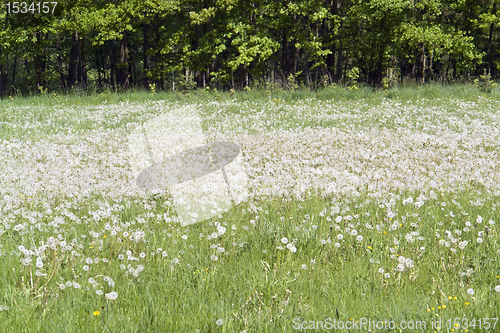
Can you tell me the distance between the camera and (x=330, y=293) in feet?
9.07

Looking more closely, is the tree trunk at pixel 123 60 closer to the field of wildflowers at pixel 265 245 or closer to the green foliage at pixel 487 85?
the green foliage at pixel 487 85

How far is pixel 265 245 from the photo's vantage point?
3562 millimetres

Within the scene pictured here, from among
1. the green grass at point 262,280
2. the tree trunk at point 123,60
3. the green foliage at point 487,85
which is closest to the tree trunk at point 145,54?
the tree trunk at point 123,60

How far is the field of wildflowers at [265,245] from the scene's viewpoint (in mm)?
2523

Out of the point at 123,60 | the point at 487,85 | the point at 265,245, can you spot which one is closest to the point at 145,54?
the point at 123,60

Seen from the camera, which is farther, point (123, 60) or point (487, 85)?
point (123, 60)

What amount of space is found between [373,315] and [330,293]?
393 millimetres

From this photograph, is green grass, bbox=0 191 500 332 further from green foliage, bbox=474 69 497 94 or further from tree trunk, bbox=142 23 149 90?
tree trunk, bbox=142 23 149 90

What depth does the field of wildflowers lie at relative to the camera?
2523mm

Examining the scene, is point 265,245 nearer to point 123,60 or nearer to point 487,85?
point 487,85

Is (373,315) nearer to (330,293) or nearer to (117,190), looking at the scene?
(330,293)

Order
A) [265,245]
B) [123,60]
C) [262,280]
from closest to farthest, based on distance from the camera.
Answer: [262,280], [265,245], [123,60]

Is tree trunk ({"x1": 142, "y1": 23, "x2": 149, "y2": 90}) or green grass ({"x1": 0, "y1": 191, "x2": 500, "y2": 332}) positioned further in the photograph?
Answer: tree trunk ({"x1": 142, "y1": 23, "x2": 149, "y2": 90})

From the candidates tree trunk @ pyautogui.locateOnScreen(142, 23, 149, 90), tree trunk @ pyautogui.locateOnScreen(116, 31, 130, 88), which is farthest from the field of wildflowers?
tree trunk @ pyautogui.locateOnScreen(116, 31, 130, 88)
